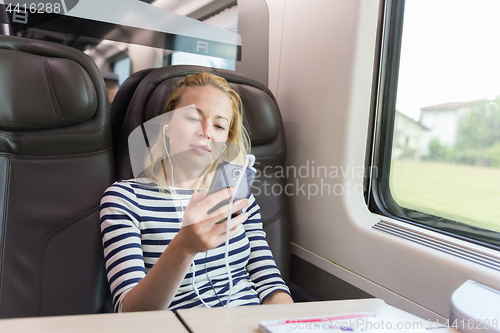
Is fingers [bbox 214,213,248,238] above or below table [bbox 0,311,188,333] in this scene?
above

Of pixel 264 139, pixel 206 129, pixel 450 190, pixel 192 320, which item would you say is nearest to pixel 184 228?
pixel 192 320

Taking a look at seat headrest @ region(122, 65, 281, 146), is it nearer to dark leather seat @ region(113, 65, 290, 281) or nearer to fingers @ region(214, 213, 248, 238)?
dark leather seat @ region(113, 65, 290, 281)

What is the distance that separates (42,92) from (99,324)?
0.84 metres

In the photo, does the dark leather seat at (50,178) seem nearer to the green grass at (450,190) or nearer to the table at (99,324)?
the table at (99,324)

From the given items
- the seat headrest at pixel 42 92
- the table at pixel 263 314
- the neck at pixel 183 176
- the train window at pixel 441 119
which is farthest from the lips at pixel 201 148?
the train window at pixel 441 119

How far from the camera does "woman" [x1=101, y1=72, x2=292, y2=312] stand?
82 centimetres

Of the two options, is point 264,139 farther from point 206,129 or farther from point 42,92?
point 42,92

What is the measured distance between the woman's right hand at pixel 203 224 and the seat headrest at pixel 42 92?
26.0 inches

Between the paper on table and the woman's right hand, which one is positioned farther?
the woman's right hand

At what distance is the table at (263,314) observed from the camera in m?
0.63

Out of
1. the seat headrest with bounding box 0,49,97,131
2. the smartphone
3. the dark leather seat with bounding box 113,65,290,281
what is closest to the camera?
the smartphone

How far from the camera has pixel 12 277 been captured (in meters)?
1.09

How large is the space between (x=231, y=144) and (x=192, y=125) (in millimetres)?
215

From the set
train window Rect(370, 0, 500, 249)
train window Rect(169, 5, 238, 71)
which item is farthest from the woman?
train window Rect(370, 0, 500, 249)
